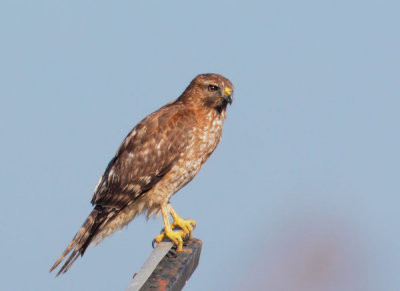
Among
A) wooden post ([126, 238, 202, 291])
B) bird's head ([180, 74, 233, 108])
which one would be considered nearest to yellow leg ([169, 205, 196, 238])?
bird's head ([180, 74, 233, 108])

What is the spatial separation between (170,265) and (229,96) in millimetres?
3640

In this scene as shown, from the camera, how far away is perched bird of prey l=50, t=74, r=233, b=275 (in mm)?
7949

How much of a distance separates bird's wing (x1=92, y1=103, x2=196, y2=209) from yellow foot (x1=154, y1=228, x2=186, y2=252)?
773 millimetres

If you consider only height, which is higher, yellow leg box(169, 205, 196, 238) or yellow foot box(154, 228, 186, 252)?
yellow leg box(169, 205, 196, 238)

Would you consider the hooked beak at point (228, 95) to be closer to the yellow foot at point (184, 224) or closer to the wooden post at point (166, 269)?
the yellow foot at point (184, 224)

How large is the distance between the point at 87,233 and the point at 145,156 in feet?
3.37

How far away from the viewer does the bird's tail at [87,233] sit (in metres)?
7.05

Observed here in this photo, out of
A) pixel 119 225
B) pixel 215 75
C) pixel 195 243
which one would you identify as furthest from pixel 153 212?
pixel 195 243

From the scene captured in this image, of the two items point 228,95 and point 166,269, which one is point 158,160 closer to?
point 228,95

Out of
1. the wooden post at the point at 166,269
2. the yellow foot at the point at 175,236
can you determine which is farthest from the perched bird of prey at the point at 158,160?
the wooden post at the point at 166,269

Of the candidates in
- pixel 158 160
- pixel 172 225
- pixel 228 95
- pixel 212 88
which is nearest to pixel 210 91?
pixel 212 88

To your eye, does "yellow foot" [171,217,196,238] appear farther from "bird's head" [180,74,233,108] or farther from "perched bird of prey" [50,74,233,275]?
"bird's head" [180,74,233,108]

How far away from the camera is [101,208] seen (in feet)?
25.8

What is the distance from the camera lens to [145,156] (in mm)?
8086
